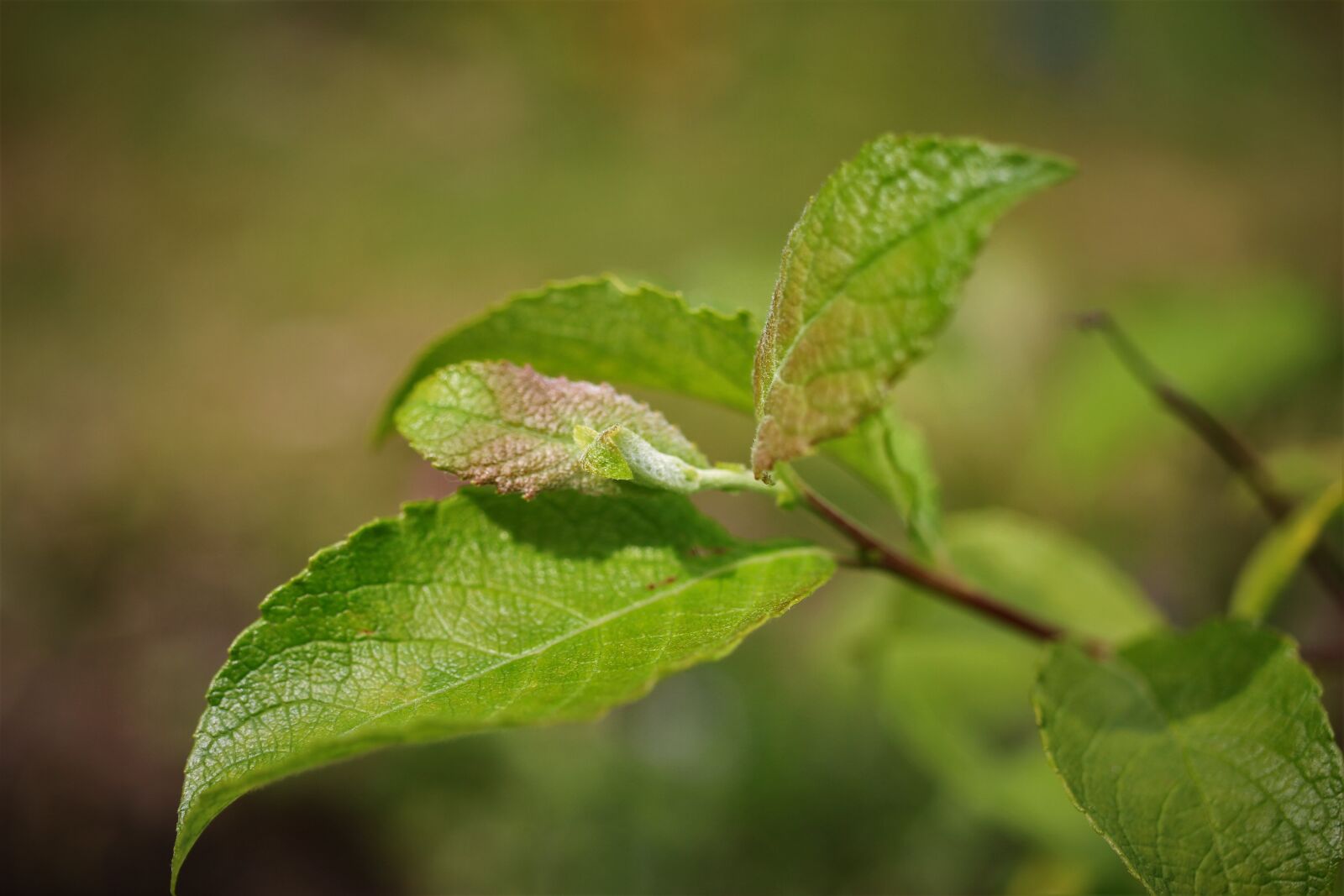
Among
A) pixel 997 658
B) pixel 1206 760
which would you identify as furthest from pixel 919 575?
pixel 997 658

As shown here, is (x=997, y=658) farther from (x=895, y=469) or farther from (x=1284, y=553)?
(x=895, y=469)

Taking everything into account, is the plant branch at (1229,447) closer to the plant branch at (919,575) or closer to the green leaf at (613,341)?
the plant branch at (919,575)

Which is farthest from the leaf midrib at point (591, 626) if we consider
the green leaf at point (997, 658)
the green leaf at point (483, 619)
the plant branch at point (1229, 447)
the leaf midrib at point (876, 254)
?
the green leaf at point (997, 658)

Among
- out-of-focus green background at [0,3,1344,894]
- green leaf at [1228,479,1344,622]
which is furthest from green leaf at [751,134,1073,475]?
out-of-focus green background at [0,3,1344,894]

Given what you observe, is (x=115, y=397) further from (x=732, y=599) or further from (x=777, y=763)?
(x=732, y=599)

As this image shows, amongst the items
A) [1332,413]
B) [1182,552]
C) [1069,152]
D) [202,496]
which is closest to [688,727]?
[1182,552]

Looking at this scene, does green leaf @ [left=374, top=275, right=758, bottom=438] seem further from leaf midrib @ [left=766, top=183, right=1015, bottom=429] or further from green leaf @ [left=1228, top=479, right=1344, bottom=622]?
green leaf @ [left=1228, top=479, right=1344, bottom=622]
